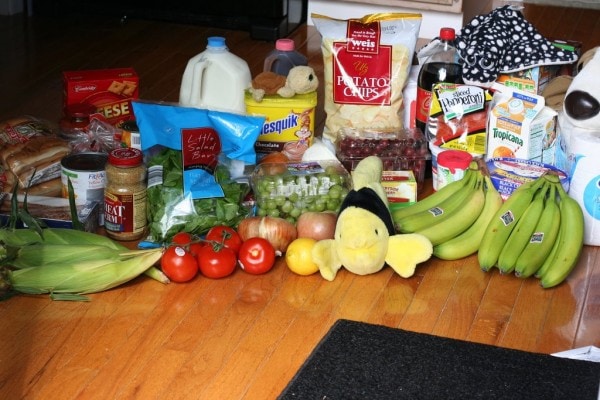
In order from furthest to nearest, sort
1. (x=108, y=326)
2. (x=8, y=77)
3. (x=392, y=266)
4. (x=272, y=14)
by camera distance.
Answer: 1. (x=272, y=14)
2. (x=8, y=77)
3. (x=392, y=266)
4. (x=108, y=326)

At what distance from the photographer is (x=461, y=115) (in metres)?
2.54

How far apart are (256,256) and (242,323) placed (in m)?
0.20

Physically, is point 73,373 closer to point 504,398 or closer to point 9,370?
point 9,370

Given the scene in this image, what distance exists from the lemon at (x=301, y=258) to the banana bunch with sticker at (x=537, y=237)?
0.37 m

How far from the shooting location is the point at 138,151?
7.42 feet

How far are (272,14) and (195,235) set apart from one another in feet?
5.74

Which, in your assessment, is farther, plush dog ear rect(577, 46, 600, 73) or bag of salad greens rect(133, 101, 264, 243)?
plush dog ear rect(577, 46, 600, 73)

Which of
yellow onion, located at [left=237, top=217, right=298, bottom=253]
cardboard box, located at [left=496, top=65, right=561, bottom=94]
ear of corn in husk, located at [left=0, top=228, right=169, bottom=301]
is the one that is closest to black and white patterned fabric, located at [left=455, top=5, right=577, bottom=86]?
cardboard box, located at [left=496, top=65, right=561, bottom=94]

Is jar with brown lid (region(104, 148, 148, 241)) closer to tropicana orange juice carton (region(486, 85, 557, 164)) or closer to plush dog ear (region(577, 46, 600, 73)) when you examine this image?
tropicana orange juice carton (region(486, 85, 557, 164))

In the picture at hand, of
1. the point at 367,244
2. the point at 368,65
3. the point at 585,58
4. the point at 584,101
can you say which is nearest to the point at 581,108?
the point at 584,101

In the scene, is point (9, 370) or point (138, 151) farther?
point (138, 151)

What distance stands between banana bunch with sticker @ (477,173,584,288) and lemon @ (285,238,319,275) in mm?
372

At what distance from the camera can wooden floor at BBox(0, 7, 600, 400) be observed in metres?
1.82

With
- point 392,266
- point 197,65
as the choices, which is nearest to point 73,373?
point 392,266
